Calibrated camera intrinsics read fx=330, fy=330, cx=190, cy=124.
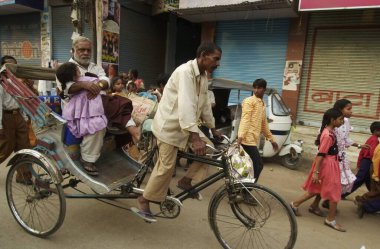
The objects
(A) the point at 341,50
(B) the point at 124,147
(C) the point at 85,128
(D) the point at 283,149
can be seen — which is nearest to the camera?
(C) the point at 85,128

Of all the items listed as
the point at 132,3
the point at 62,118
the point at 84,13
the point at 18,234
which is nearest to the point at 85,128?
the point at 62,118

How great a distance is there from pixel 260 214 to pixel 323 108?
676cm

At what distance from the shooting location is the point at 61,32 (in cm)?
1172

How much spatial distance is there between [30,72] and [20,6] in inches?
388

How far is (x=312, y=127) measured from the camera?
8.81 metres

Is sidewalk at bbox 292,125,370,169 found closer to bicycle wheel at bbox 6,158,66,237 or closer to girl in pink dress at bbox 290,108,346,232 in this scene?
girl in pink dress at bbox 290,108,346,232

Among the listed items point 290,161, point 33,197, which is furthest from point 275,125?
point 33,197

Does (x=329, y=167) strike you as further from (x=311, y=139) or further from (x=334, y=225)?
(x=311, y=139)

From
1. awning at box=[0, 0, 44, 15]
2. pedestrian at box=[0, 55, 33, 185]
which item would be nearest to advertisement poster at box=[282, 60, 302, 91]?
pedestrian at box=[0, 55, 33, 185]

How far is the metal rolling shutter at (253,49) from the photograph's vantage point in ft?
31.0

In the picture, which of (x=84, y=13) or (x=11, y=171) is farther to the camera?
(x=84, y=13)

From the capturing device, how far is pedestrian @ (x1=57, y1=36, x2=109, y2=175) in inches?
118

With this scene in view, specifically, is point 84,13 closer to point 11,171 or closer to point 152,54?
point 152,54

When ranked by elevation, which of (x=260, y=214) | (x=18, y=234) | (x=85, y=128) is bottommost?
(x=18, y=234)
